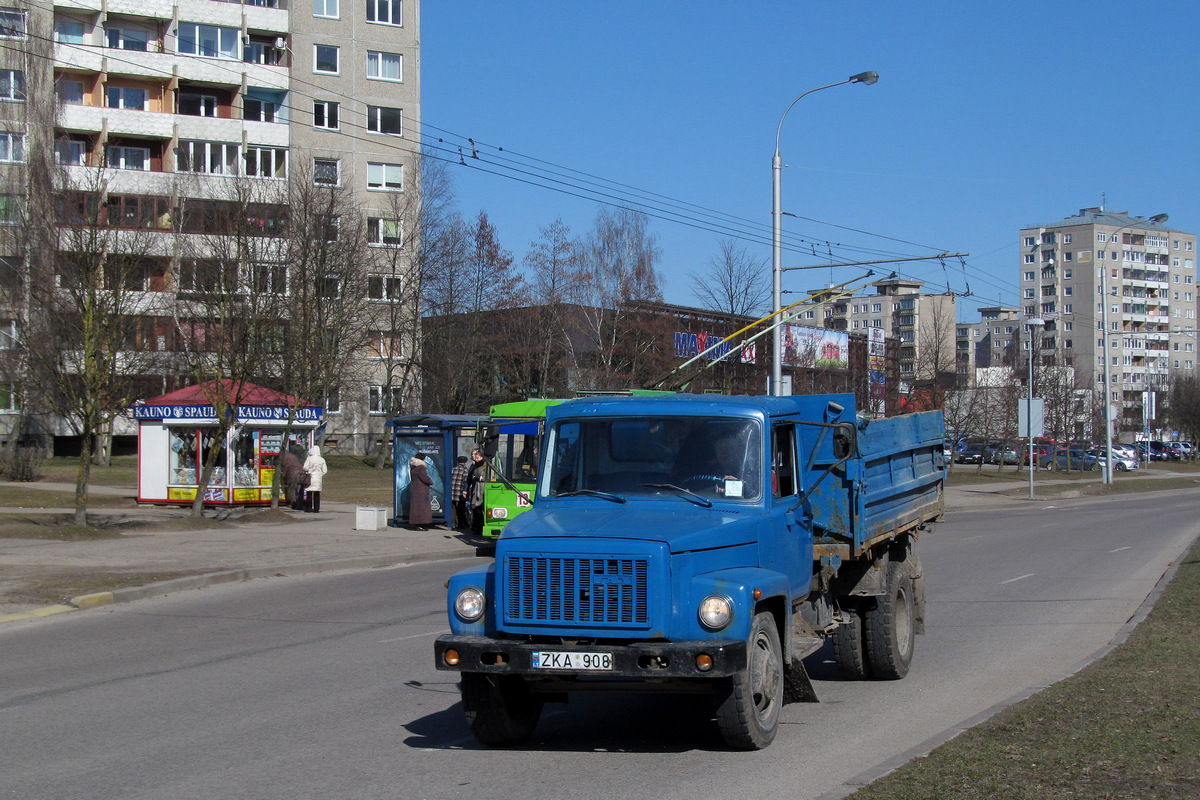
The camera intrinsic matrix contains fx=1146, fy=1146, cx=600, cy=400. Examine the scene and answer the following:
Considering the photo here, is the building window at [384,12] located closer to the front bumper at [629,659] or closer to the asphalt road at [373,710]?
the asphalt road at [373,710]

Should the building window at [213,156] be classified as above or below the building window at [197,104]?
below

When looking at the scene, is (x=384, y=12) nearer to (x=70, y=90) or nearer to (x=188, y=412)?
(x=70, y=90)

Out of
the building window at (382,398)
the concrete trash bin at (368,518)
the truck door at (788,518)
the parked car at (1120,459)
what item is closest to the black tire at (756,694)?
the truck door at (788,518)

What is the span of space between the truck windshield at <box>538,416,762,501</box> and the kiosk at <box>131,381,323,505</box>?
71.3 ft

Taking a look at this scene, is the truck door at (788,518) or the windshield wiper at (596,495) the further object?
the truck door at (788,518)

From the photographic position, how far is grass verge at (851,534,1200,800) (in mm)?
5672

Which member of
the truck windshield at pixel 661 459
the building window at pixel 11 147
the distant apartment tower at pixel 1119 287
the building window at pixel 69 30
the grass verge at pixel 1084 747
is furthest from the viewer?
the distant apartment tower at pixel 1119 287

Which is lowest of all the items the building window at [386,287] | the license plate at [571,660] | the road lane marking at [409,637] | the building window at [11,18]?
the road lane marking at [409,637]

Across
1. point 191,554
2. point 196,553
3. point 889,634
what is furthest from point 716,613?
point 196,553

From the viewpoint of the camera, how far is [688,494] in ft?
24.2

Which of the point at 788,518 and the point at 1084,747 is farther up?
the point at 788,518

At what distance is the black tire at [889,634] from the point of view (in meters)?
9.27

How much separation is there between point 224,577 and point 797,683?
37.1 feet

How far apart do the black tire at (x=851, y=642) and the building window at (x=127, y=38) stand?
185ft
